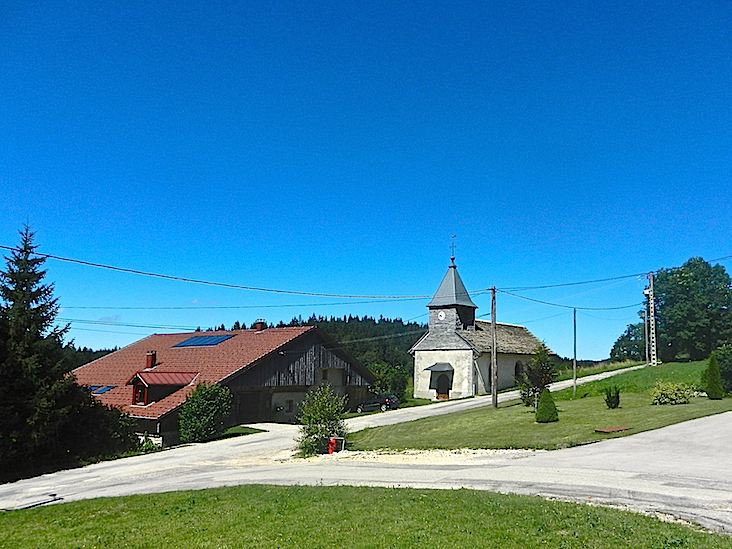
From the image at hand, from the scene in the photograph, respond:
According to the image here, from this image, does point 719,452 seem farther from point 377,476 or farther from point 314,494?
point 314,494

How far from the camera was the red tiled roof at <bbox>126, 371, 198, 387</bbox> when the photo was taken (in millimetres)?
35588

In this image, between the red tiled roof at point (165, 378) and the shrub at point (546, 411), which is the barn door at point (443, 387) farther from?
the shrub at point (546, 411)

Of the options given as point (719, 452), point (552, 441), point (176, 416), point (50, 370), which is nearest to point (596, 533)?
point (719, 452)

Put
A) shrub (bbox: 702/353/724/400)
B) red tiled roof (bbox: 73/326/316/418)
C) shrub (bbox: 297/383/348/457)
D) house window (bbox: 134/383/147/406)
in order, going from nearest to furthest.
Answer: shrub (bbox: 297/383/348/457)
shrub (bbox: 702/353/724/400)
red tiled roof (bbox: 73/326/316/418)
house window (bbox: 134/383/147/406)

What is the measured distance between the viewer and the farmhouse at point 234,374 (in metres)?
35.5

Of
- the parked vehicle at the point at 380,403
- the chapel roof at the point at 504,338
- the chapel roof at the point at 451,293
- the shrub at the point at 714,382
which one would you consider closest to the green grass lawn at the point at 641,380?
the shrub at the point at 714,382

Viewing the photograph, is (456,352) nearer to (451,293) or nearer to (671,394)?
(451,293)

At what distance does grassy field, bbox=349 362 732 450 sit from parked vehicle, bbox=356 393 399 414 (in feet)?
38.0

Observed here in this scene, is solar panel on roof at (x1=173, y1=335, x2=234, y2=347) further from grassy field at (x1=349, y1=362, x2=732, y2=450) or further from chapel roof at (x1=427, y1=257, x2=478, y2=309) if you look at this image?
chapel roof at (x1=427, y1=257, x2=478, y2=309)

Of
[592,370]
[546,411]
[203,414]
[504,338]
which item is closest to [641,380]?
[504,338]

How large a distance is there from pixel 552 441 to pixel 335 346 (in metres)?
23.8

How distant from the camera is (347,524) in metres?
10.5

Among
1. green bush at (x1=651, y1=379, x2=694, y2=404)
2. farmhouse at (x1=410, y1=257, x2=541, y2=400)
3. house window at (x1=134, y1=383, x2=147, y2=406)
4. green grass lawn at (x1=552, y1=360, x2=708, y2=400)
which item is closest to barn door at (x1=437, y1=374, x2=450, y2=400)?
farmhouse at (x1=410, y1=257, x2=541, y2=400)

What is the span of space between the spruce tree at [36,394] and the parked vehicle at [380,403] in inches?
881
